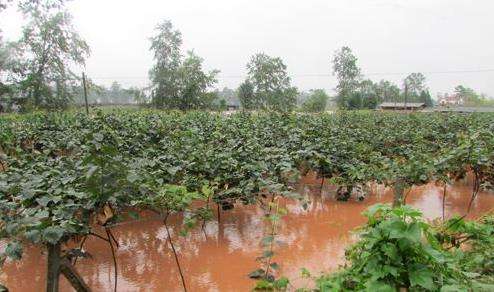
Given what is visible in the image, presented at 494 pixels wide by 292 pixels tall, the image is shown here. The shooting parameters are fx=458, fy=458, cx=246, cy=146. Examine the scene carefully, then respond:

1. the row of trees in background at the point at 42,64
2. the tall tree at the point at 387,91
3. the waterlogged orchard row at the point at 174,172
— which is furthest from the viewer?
the tall tree at the point at 387,91

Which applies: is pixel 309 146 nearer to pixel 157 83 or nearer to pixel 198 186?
pixel 198 186

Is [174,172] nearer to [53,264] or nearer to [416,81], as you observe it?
[53,264]

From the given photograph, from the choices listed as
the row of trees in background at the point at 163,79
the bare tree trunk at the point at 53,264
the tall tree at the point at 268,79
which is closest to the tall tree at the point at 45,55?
the row of trees in background at the point at 163,79

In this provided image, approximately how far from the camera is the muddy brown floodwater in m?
4.94

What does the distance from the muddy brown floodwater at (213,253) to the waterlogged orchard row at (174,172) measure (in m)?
A: 0.23

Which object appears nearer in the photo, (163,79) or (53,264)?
(53,264)

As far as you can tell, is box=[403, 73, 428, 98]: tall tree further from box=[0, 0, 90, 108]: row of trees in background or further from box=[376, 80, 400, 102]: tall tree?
box=[0, 0, 90, 108]: row of trees in background

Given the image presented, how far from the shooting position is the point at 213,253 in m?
5.76

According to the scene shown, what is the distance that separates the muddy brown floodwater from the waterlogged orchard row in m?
0.23

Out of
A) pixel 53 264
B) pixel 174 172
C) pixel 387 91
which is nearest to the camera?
pixel 53 264

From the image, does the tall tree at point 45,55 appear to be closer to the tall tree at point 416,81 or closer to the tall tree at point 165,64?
the tall tree at point 165,64

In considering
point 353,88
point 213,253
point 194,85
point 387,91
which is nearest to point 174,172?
point 213,253

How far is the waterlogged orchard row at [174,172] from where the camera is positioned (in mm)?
3531

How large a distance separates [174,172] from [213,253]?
1.50m
